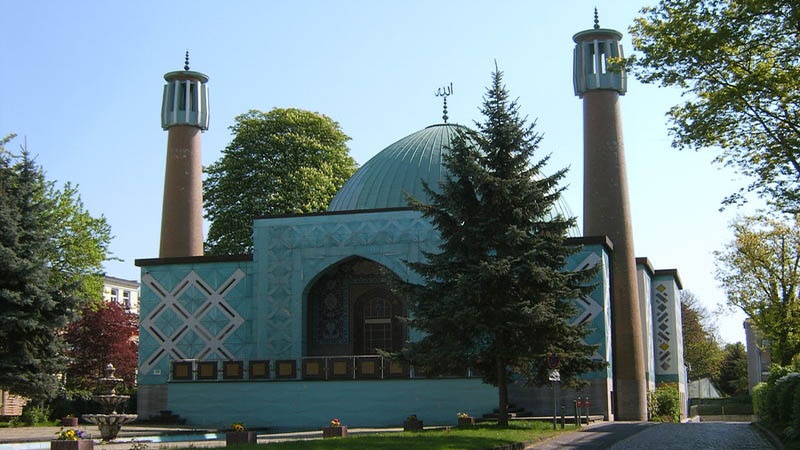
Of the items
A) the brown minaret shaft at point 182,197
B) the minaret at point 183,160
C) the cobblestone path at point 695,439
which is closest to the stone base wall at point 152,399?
the brown minaret shaft at point 182,197

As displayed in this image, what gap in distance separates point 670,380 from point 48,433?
26.2 metres

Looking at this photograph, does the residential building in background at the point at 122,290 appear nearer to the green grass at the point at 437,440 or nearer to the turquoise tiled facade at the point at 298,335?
the turquoise tiled facade at the point at 298,335

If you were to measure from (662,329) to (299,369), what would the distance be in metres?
17.5

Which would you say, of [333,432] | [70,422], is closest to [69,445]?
[333,432]

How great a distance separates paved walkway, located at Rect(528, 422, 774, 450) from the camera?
1877cm

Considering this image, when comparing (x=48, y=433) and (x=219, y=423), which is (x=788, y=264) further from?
(x=48, y=433)

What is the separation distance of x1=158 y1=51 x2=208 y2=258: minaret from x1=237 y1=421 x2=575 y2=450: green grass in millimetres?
22338

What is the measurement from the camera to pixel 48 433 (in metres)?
25.8

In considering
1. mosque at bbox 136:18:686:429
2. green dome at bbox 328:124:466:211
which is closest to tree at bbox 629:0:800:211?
mosque at bbox 136:18:686:429

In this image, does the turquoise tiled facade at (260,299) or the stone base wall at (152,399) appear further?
the stone base wall at (152,399)

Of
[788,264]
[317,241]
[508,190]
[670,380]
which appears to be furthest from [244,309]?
[788,264]

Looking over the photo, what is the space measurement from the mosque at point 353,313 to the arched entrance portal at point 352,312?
0.16 ft

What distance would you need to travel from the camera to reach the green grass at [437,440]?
55.8ft

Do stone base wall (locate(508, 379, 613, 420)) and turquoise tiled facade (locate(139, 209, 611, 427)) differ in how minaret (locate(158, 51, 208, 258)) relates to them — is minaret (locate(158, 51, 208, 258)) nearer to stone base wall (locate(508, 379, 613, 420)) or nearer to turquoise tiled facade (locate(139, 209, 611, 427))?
turquoise tiled facade (locate(139, 209, 611, 427))
